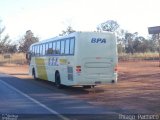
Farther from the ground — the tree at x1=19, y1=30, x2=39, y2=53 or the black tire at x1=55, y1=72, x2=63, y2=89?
the tree at x1=19, y1=30, x2=39, y2=53

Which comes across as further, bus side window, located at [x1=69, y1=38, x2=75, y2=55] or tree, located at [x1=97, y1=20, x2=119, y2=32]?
tree, located at [x1=97, y1=20, x2=119, y2=32]

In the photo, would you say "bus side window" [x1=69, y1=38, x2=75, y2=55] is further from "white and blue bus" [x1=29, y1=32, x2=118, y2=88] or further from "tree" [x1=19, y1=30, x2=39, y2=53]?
"tree" [x1=19, y1=30, x2=39, y2=53]

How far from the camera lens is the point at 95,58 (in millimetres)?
22344

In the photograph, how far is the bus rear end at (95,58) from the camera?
2217 centimetres

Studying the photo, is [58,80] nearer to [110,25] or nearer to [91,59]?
[91,59]

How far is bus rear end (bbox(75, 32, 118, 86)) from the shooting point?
22172 millimetres

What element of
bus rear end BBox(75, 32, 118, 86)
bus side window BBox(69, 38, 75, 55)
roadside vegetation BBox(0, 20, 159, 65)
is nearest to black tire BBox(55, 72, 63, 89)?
bus side window BBox(69, 38, 75, 55)

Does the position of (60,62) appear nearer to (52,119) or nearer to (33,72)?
(33,72)

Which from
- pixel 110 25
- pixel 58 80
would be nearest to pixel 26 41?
pixel 110 25

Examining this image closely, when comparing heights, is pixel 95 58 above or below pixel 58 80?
above

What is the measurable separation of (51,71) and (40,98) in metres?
7.86

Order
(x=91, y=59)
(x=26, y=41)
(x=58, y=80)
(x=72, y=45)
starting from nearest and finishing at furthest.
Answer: (x=91, y=59) → (x=72, y=45) → (x=58, y=80) → (x=26, y=41)

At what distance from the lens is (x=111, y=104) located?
1711cm

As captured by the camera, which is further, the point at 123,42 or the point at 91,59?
the point at 123,42
